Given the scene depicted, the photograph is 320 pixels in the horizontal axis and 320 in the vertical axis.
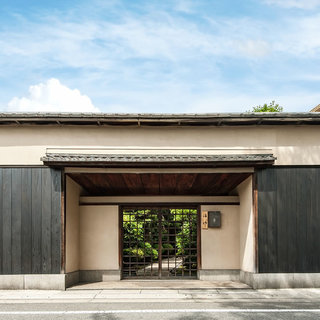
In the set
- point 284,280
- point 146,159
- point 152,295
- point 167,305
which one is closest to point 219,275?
point 284,280

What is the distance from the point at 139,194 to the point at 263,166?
418 cm

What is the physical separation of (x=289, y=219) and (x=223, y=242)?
2513 mm

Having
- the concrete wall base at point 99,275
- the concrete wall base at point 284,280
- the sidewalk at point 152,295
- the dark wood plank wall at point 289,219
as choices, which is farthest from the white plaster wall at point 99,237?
the dark wood plank wall at point 289,219

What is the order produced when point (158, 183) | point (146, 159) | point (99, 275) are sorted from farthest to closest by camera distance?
point (99, 275) < point (158, 183) < point (146, 159)

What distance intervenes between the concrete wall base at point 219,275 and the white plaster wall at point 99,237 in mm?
2777

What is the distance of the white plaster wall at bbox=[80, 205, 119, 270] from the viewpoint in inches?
502

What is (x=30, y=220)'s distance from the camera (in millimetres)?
11039

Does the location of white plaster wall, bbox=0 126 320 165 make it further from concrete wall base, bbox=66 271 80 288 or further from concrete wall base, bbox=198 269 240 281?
concrete wall base, bbox=198 269 240 281

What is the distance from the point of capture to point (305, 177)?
37.2ft

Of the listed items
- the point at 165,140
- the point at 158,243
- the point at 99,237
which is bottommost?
the point at 158,243

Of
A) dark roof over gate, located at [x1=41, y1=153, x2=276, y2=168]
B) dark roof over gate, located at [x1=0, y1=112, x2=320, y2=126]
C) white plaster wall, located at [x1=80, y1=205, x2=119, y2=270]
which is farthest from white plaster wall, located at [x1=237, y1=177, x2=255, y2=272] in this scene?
white plaster wall, located at [x1=80, y1=205, x2=119, y2=270]

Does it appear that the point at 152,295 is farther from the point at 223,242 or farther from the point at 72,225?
the point at 223,242

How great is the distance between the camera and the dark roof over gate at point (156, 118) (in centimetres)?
1095

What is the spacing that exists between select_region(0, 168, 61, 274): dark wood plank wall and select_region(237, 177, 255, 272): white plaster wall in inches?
213
